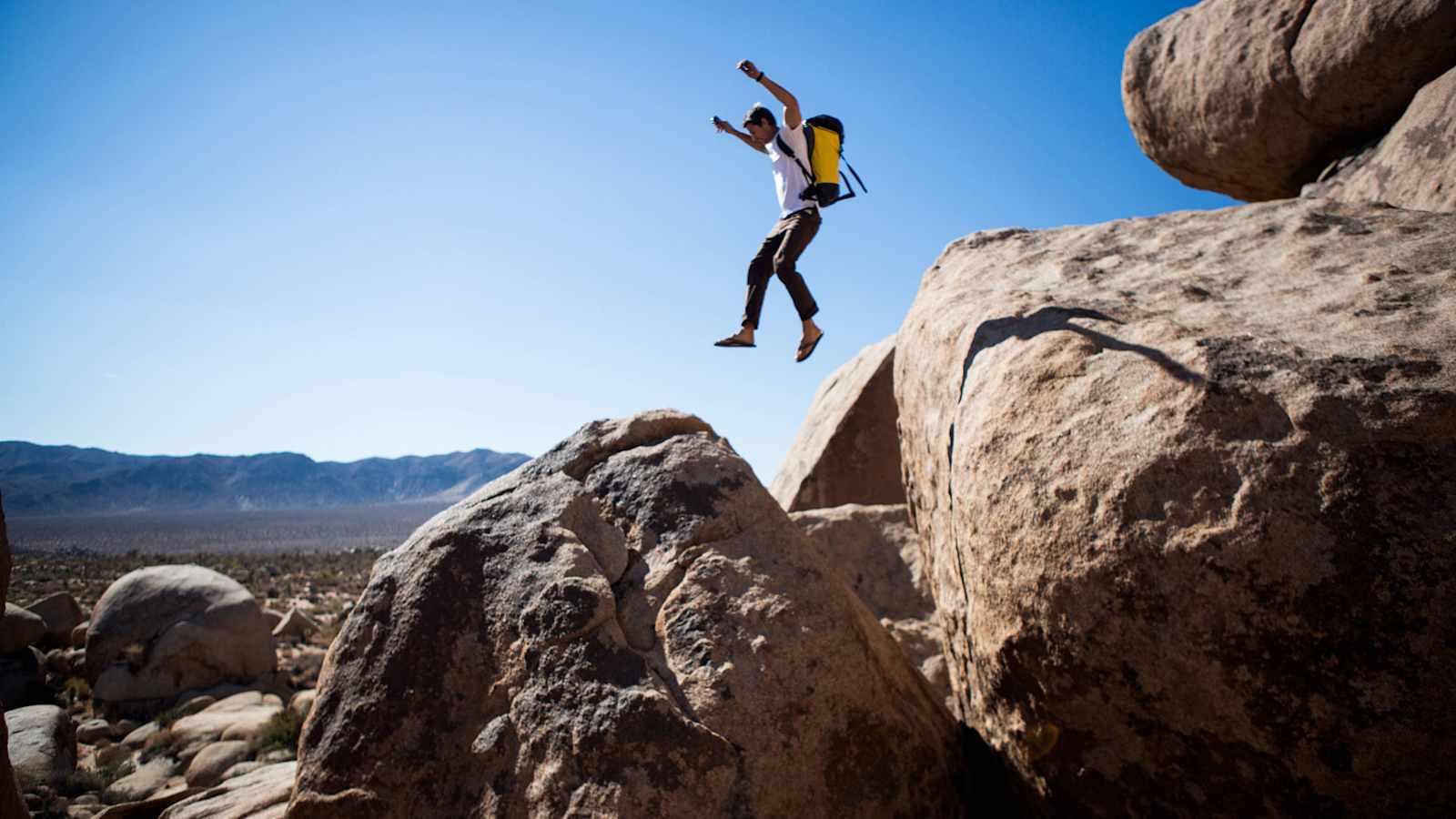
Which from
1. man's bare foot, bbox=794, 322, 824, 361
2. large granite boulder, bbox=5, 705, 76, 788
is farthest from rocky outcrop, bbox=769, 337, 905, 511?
large granite boulder, bbox=5, 705, 76, 788

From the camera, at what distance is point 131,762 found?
350 inches

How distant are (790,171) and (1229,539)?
380cm

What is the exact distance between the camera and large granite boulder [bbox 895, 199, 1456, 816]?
7.01 feet

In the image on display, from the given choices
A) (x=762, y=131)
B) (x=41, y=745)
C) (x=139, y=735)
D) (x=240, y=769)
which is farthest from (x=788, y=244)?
(x=139, y=735)

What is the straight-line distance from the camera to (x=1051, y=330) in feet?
10.8

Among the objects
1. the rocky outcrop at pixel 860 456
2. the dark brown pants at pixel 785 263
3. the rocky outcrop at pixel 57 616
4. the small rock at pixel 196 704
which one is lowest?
the small rock at pixel 196 704

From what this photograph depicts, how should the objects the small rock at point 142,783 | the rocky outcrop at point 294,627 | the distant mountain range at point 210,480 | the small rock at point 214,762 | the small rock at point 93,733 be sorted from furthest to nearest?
the distant mountain range at point 210,480 < the rocky outcrop at point 294,627 < the small rock at point 93,733 < the small rock at point 214,762 < the small rock at point 142,783

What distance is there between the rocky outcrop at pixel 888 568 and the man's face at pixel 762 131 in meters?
2.89

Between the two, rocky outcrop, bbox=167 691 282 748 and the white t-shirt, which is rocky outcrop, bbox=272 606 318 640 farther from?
the white t-shirt

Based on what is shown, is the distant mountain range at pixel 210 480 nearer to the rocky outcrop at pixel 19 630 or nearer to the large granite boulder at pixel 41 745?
the rocky outcrop at pixel 19 630

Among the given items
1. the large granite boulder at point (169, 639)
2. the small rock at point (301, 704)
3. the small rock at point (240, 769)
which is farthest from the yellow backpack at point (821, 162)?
the large granite boulder at point (169, 639)

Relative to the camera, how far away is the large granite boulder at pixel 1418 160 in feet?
16.7

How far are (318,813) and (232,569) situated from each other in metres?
32.3

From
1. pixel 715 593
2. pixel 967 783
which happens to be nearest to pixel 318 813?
pixel 715 593
